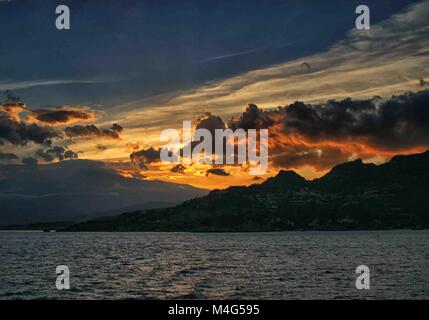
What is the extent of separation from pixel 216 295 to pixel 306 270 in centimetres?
3833

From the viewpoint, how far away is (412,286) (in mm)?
73312
